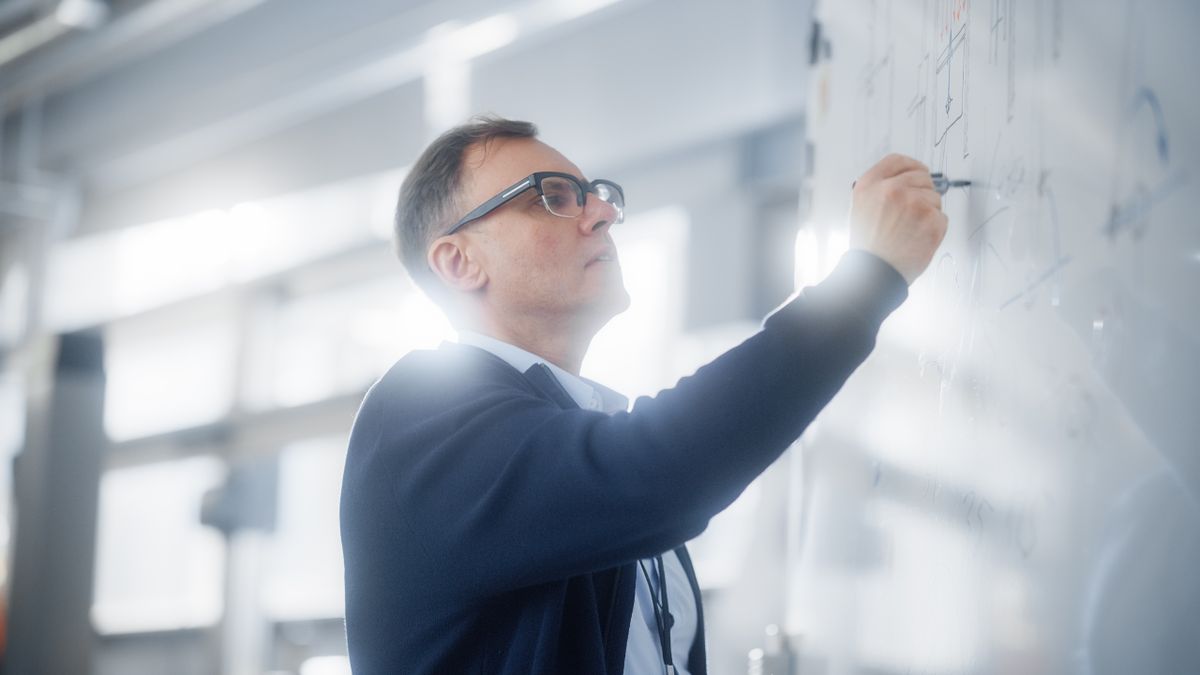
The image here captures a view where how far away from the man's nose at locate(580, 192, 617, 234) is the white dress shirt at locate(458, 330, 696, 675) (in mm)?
138

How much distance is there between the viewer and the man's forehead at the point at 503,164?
1.16 meters

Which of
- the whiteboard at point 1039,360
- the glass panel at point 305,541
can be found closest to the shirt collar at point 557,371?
the whiteboard at point 1039,360

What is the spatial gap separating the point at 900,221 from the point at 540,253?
0.43 m

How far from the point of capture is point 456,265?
3.86 ft

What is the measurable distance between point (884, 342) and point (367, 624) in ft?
2.00

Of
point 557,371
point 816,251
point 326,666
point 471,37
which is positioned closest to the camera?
point 557,371

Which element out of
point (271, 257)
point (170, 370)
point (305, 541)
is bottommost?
point (305, 541)

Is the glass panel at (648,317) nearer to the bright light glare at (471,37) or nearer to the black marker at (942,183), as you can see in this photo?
the bright light glare at (471,37)

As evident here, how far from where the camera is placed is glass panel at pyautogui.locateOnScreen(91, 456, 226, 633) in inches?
202

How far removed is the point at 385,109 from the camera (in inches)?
151

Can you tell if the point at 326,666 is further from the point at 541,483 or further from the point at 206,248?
the point at 541,483

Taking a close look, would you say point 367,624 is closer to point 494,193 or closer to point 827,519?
point 494,193

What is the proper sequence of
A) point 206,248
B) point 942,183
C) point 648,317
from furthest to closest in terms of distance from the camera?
point 206,248, point 648,317, point 942,183

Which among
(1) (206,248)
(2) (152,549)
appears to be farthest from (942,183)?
(2) (152,549)
